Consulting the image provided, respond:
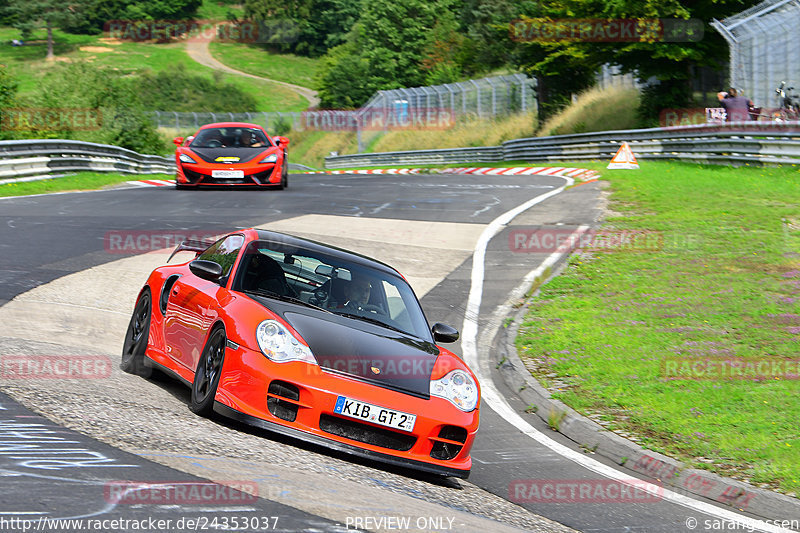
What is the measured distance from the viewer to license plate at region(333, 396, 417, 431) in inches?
235

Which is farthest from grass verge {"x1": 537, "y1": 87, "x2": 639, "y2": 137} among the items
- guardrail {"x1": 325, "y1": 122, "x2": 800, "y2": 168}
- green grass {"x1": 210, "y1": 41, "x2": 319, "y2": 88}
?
green grass {"x1": 210, "y1": 41, "x2": 319, "y2": 88}

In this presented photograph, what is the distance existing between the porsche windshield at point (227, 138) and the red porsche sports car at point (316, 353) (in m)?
15.5

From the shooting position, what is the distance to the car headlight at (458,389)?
21.1ft

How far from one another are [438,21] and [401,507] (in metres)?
89.4

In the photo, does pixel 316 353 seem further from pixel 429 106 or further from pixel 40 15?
pixel 40 15

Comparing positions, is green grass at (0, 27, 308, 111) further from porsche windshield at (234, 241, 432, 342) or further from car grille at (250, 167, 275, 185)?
porsche windshield at (234, 241, 432, 342)

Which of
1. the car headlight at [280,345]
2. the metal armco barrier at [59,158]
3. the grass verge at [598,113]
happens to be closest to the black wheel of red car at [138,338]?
the car headlight at [280,345]

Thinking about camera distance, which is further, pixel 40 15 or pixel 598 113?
pixel 40 15

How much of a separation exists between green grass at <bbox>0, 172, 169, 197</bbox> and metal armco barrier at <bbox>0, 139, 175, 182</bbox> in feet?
0.92

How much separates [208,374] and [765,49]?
86.3 ft

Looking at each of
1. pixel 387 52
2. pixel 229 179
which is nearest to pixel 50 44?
pixel 387 52

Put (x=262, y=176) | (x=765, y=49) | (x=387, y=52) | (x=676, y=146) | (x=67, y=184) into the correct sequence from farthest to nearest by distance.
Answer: (x=387, y=52) < (x=676, y=146) < (x=765, y=49) < (x=67, y=184) < (x=262, y=176)

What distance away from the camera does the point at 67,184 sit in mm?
25641

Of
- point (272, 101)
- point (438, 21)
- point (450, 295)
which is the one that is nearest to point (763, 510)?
point (450, 295)
